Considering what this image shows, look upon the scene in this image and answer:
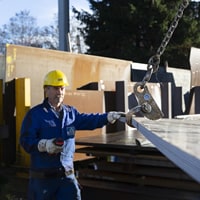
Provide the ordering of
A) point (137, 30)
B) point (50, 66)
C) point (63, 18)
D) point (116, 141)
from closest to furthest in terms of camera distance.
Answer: point (116, 141) < point (50, 66) < point (63, 18) < point (137, 30)

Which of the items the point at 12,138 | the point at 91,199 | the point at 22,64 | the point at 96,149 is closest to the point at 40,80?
the point at 22,64

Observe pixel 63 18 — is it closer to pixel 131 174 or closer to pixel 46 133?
pixel 131 174

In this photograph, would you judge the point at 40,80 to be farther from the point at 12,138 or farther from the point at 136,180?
the point at 136,180

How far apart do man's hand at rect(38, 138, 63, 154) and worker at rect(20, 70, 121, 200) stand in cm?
6

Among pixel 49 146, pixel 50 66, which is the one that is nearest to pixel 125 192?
pixel 49 146

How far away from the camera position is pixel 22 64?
5023 millimetres

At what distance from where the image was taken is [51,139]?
3623mm

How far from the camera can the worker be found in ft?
12.1

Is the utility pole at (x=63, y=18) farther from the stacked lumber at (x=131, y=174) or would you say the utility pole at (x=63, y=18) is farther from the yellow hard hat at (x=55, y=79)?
the yellow hard hat at (x=55, y=79)

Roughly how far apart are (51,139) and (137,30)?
17100 mm

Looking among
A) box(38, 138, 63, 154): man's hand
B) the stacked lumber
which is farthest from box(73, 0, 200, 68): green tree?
box(38, 138, 63, 154): man's hand

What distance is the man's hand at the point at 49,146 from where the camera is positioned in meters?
3.49

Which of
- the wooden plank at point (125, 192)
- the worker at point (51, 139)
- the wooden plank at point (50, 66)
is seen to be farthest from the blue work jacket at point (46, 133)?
the wooden plank at point (50, 66)

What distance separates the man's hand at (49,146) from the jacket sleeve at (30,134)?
0.20ft
